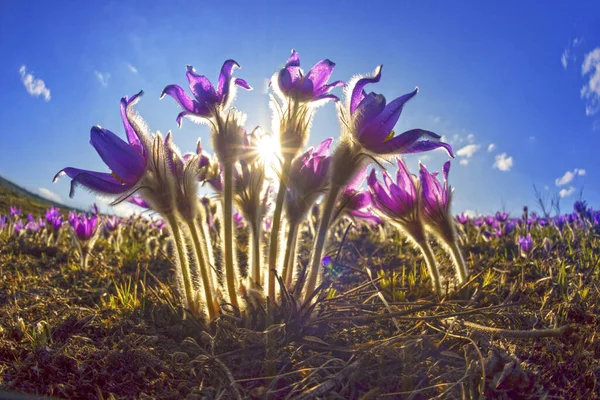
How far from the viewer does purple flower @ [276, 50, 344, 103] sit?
246cm

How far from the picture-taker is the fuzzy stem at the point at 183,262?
2516mm

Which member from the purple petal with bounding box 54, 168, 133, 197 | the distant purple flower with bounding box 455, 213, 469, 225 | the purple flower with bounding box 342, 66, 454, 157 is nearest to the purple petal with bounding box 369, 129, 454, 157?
the purple flower with bounding box 342, 66, 454, 157

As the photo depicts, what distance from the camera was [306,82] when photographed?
8.05ft

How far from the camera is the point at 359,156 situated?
248cm

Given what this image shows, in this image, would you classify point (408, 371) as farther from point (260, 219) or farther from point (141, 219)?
point (141, 219)

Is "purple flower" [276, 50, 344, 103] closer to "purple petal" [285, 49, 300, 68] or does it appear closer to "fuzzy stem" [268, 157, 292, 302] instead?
"purple petal" [285, 49, 300, 68]

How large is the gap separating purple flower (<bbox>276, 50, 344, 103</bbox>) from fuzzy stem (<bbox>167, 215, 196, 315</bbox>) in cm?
95

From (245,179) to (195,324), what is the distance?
863 millimetres

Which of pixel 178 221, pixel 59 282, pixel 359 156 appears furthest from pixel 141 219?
pixel 359 156

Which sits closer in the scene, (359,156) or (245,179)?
(359,156)

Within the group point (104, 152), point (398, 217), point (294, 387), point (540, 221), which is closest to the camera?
point (294, 387)

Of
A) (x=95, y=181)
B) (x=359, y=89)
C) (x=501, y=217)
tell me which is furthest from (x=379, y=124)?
(x=501, y=217)

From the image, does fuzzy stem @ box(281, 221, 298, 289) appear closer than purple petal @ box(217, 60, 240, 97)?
No

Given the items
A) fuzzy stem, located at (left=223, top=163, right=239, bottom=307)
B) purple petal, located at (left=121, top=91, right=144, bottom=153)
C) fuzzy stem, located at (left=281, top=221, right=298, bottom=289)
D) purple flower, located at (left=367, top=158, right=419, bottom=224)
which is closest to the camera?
purple petal, located at (left=121, top=91, right=144, bottom=153)
